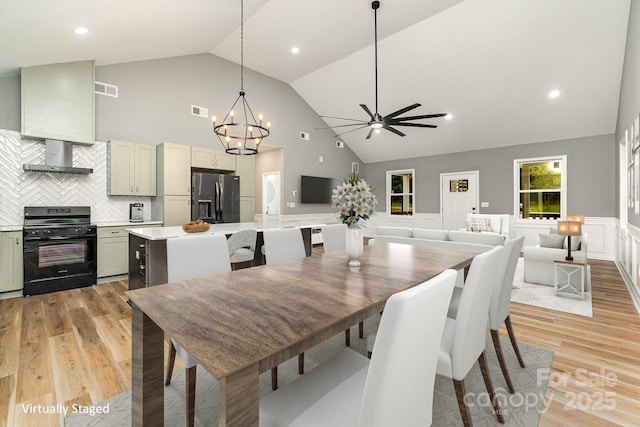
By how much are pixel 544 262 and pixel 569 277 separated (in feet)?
1.37

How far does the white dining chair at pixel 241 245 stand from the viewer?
Answer: 10.2ft

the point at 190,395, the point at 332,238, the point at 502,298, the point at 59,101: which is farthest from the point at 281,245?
the point at 59,101

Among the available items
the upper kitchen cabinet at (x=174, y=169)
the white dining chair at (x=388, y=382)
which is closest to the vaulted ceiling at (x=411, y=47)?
the upper kitchen cabinet at (x=174, y=169)

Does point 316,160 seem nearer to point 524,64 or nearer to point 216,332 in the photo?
point 524,64

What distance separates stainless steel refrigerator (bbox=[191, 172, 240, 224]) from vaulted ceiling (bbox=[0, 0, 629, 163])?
2.21 metres

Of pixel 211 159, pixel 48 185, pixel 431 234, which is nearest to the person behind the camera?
pixel 431 234

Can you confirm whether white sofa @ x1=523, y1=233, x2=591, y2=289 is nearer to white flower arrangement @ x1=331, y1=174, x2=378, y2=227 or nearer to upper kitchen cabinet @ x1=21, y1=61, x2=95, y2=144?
white flower arrangement @ x1=331, y1=174, x2=378, y2=227

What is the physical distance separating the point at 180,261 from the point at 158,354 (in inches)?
25.8

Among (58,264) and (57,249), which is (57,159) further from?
(58,264)

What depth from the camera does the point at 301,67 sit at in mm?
6559

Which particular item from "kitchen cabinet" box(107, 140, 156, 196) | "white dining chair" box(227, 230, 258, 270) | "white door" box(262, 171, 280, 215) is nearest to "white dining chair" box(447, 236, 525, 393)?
"white dining chair" box(227, 230, 258, 270)

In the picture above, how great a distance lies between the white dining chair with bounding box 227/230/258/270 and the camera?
10.2 feet

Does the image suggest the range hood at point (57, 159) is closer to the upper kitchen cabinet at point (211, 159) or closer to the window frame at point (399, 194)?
the upper kitchen cabinet at point (211, 159)

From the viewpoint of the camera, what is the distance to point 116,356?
2268mm
